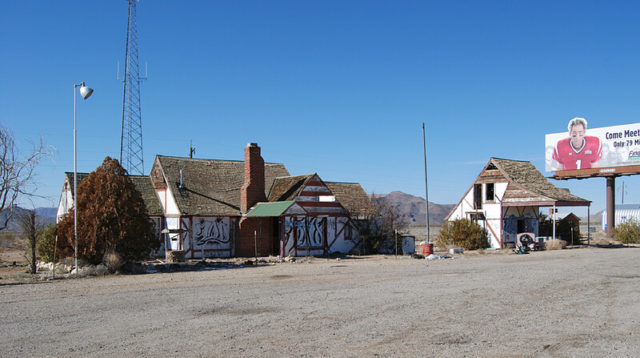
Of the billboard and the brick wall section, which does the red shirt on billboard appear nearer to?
the billboard

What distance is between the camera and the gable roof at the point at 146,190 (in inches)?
1214

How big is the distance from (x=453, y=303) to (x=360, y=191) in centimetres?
2529

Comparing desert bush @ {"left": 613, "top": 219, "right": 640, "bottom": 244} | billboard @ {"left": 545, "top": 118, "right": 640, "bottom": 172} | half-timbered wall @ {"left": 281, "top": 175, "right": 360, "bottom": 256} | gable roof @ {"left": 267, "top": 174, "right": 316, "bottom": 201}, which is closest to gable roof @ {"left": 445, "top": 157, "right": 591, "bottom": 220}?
billboard @ {"left": 545, "top": 118, "right": 640, "bottom": 172}

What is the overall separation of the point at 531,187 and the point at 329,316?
98.9 feet

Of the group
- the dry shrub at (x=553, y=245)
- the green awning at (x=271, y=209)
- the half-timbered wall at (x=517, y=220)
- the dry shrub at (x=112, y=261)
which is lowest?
the dry shrub at (x=553, y=245)

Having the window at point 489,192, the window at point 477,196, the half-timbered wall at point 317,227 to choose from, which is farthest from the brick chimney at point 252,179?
the window at point 489,192

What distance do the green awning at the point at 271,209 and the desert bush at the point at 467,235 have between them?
14056mm

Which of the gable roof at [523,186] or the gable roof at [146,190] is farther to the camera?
the gable roof at [523,186]

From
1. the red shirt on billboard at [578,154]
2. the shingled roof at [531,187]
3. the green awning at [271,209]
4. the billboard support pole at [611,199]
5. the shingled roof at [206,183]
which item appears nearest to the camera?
the green awning at [271,209]

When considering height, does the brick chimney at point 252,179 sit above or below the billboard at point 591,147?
below

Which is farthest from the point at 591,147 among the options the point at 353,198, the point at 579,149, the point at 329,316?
the point at 329,316

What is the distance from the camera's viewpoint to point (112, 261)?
74.6ft

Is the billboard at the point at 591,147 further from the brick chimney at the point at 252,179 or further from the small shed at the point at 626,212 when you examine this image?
the brick chimney at the point at 252,179

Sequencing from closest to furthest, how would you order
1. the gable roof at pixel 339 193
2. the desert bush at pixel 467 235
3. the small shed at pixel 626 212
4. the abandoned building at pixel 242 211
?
the abandoned building at pixel 242 211 < the gable roof at pixel 339 193 < the desert bush at pixel 467 235 < the small shed at pixel 626 212
